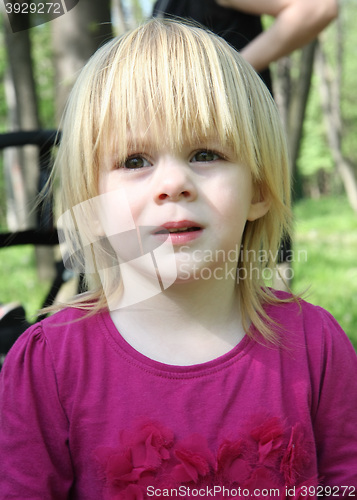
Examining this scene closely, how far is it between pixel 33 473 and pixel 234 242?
66 centimetres

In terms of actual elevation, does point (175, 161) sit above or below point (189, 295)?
above

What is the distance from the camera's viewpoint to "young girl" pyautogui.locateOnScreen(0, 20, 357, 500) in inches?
50.3

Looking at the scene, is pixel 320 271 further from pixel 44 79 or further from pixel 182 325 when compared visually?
pixel 44 79

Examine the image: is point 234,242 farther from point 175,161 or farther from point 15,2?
point 15,2

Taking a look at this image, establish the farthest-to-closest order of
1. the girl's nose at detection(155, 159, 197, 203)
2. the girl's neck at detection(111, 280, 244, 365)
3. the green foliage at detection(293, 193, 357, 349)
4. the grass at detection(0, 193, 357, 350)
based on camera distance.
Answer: the grass at detection(0, 193, 357, 350) → the green foliage at detection(293, 193, 357, 349) → the girl's neck at detection(111, 280, 244, 365) → the girl's nose at detection(155, 159, 197, 203)

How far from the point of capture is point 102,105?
1316 millimetres

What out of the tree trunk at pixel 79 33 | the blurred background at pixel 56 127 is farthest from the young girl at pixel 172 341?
the tree trunk at pixel 79 33

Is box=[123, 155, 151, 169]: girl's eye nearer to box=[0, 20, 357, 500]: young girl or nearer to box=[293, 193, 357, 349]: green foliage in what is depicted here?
box=[0, 20, 357, 500]: young girl

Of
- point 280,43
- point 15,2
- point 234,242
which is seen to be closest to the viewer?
point 234,242

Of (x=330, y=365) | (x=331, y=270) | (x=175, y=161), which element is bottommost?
(x=331, y=270)

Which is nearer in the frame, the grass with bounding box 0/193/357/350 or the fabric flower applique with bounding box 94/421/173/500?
the fabric flower applique with bounding box 94/421/173/500

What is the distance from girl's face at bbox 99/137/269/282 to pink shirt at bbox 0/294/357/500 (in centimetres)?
24

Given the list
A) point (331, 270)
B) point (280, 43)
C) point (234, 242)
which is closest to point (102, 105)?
point (234, 242)

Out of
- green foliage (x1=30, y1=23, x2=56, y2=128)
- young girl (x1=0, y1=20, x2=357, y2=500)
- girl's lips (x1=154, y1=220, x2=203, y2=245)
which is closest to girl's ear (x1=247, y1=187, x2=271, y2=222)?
young girl (x1=0, y1=20, x2=357, y2=500)
